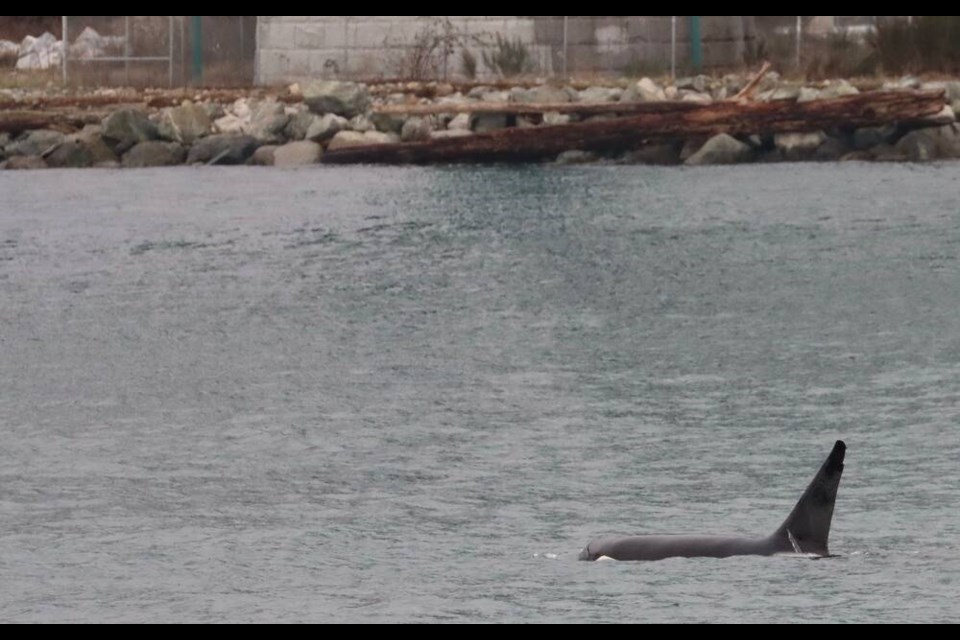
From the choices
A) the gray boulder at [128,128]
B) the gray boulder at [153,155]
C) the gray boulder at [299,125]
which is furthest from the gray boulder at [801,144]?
the gray boulder at [128,128]

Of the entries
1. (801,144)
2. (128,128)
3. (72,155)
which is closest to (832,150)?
(801,144)

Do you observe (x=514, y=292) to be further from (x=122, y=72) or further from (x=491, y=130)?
(x=122, y=72)

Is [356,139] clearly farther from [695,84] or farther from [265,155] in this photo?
[695,84]

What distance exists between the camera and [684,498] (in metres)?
12.9

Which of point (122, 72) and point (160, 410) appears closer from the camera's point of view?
point (160, 410)

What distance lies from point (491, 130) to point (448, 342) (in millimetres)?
21900

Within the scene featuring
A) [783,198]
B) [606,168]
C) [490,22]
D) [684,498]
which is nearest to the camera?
[684,498]

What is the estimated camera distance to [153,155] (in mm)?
41250

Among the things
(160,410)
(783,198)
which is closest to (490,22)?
(783,198)

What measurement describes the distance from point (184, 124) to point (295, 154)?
7.55 ft

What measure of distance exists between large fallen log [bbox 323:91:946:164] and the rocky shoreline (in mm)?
249

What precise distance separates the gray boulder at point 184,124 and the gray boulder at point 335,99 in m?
2.21

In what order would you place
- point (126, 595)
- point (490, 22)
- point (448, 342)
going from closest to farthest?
point (126, 595)
point (448, 342)
point (490, 22)

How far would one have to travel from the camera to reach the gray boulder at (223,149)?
41.2 m
